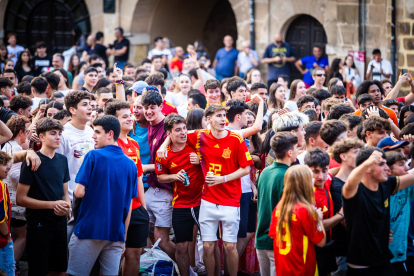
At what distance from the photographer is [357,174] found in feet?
13.8

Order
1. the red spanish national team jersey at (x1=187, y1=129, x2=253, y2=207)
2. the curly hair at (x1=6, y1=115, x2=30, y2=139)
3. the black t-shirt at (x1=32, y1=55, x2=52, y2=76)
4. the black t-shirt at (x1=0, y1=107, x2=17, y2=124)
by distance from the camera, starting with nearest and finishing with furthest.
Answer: the red spanish national team jersey at (x1=187, y1=129, x2=253, y2=207)
the curly hair at (x1=6, y1=115, x2=30, y2=139)
the black t-shirt at (x1=0, y1=107, x2=17, y2=124)
the black t-shirt at (x1=32, y1=55, x2=52, y2=76)

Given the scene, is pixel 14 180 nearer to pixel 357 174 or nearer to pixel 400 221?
pixel 357 174

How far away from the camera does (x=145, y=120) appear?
21.2ft

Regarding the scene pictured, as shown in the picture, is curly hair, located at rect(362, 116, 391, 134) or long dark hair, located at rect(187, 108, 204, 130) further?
long dark hair, located at rect(187, 108, 204, 130)

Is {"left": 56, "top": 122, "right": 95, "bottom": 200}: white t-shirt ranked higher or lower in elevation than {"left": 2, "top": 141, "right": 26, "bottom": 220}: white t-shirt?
higher

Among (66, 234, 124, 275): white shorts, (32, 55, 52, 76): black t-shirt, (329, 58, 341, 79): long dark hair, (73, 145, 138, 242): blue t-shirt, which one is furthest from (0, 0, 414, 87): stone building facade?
(66, 234, 124, 275): white shorts

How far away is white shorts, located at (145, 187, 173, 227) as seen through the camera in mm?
6016

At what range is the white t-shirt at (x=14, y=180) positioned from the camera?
5.85 meters

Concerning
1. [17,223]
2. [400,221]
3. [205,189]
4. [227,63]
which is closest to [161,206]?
[205,189]

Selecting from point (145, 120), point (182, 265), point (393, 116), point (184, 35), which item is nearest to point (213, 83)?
point (145, 120)

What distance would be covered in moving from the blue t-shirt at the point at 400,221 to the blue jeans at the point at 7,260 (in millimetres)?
3348

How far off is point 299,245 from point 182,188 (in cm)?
181

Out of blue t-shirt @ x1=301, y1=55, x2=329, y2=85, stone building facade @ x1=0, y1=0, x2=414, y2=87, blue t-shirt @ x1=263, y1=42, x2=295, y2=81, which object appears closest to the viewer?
stone building facade @ x1=0, y1=0, x2=414, y2=87

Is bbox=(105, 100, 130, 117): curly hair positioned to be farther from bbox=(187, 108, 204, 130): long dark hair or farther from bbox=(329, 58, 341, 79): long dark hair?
bbox=(329, 58, 341, 79): long dark hair
